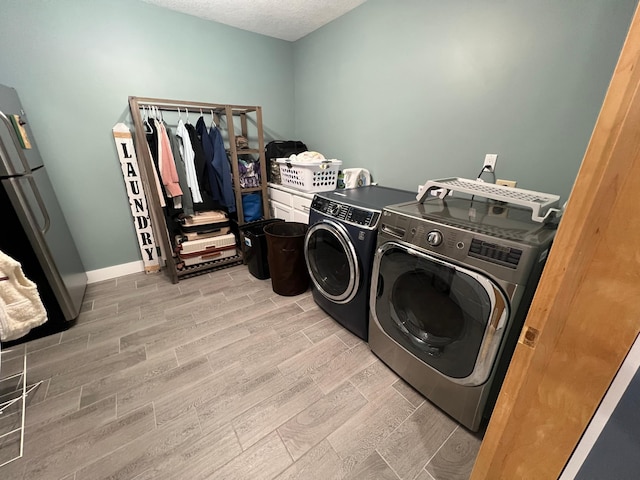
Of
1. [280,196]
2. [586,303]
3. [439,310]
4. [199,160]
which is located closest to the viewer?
[586,303]

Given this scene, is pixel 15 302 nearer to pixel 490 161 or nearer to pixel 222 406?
pixel 222 406

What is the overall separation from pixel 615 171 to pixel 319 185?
6.74 ft

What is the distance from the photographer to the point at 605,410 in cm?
51

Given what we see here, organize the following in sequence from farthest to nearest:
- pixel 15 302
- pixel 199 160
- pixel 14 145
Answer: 1. pixel 199 160
2. pixel 14 145
3. pixel 15 302

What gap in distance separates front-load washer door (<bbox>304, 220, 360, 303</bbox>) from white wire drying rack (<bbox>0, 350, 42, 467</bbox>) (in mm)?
1605

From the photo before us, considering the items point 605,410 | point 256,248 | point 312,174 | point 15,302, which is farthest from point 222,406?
point 312,174

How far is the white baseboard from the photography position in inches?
92.7

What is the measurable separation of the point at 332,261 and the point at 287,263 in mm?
447

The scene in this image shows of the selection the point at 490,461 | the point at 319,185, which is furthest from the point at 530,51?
the point at 490,461

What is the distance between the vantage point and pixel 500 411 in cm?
66

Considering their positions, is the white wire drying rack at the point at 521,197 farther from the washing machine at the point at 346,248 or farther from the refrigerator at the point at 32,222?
the refrigerator at the point at 32,222

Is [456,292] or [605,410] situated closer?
[605,410]

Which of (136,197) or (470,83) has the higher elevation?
(470,83)

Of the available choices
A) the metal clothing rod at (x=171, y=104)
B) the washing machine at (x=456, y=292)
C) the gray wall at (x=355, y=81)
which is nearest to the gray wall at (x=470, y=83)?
the gray wall at (x=355, y=81)
